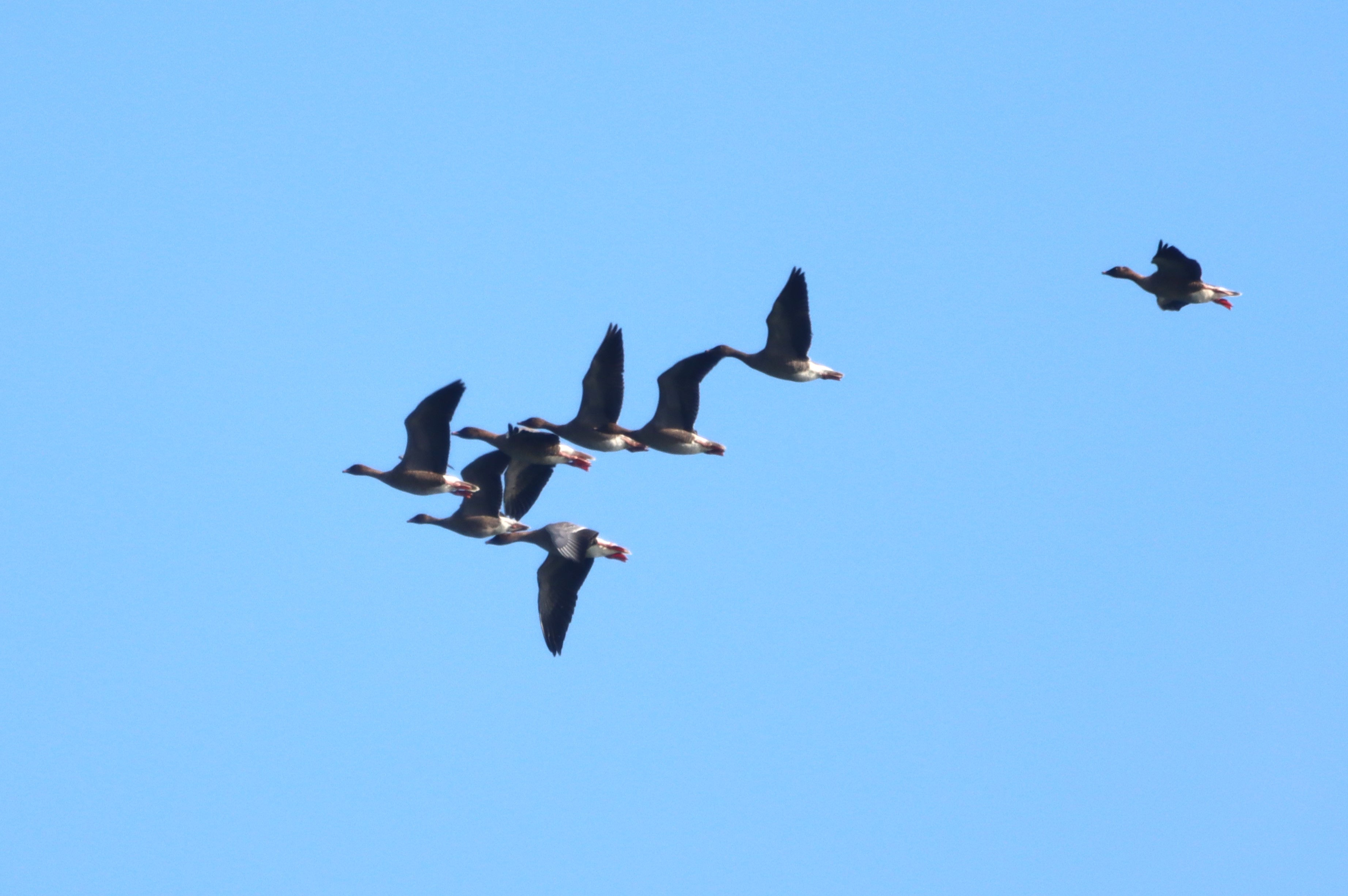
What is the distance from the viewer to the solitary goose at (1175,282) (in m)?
28.2

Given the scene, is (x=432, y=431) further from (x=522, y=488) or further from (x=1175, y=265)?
(x=1175, y=265)

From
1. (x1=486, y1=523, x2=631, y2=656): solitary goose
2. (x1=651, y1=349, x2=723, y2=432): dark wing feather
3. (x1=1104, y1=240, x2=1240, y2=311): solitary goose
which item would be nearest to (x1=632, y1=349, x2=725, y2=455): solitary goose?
(x1=651, y1=349, x2=723, y2=432): dark wing feather

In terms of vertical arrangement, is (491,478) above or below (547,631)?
above

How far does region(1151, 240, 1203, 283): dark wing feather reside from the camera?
1102 inches

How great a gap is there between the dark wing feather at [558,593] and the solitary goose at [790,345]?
4359mm

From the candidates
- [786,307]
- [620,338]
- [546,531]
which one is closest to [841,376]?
[786,307]

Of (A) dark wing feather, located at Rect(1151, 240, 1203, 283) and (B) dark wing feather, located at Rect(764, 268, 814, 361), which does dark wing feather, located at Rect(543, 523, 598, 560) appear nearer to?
(B) dark wing feather, located at Rect(764, 268, 814, 361)

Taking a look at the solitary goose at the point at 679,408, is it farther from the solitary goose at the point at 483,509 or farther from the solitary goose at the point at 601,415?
the solitary goose at the point at 483,509

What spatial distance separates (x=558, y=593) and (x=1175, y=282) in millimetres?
12203

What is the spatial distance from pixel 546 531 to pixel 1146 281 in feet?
38.7

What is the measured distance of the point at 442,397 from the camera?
25938mm

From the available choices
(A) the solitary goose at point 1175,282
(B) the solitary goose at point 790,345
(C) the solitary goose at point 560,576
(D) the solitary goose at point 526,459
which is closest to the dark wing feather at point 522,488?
(D) the solitary goose at point 526,459

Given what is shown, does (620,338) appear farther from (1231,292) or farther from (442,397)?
(1231,292)

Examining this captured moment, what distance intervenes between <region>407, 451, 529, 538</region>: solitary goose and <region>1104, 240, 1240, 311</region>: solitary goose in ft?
37.9
